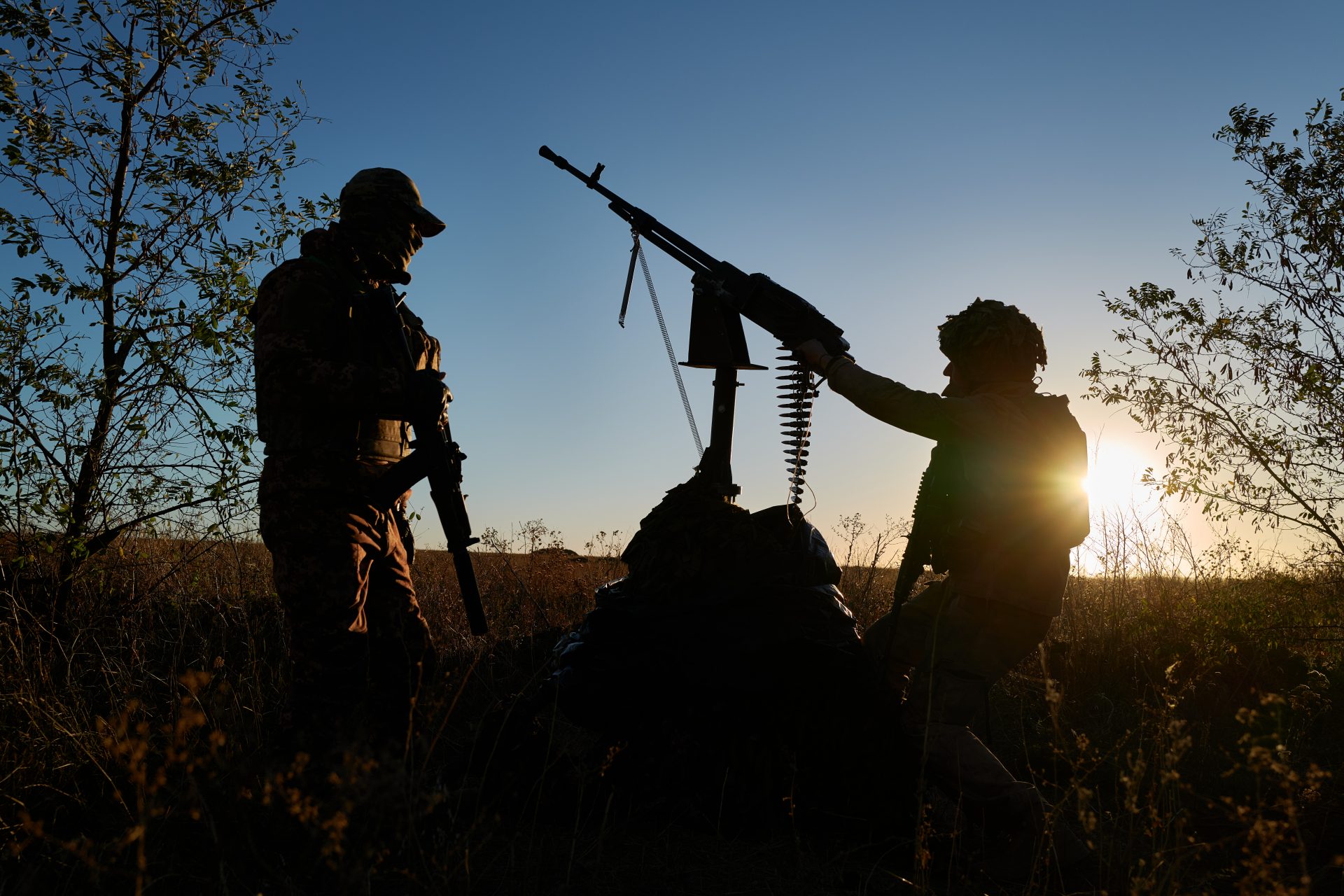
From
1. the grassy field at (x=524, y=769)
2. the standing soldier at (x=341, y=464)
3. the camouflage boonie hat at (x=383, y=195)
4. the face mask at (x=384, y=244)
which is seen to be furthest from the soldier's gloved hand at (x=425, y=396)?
the grassy field at (x=524, y=769)

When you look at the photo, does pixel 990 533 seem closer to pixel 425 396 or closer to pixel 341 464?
pixel 425 396

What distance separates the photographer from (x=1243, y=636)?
21.9 ft

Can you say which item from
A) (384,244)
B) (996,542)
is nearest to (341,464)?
(384,244)

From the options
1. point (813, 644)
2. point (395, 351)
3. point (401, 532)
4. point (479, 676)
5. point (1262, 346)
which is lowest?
point (479, 676)

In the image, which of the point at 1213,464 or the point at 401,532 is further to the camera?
the point at 1213,464

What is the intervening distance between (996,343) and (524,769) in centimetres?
283

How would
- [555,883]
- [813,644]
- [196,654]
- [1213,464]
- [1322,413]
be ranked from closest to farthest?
[555,883], [813,644], [196,654], [1322,413], [1213,464]

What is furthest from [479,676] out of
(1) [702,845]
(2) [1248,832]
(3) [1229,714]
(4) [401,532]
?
(3) [1229,714]

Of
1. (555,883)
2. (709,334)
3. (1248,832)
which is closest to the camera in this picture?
(1248,832)

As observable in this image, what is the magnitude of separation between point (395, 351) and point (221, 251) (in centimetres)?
293

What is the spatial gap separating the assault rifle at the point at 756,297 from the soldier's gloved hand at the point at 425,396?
79.5 inches

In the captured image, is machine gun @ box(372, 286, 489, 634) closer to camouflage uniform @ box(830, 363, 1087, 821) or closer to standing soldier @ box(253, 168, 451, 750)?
standing soldier @ box(253, 168, 451, 750)

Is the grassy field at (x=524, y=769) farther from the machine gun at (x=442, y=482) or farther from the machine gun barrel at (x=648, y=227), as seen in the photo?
the machine gun barrel at (x=648, y=227)

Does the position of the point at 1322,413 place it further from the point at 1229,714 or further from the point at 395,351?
the point at 395,351
